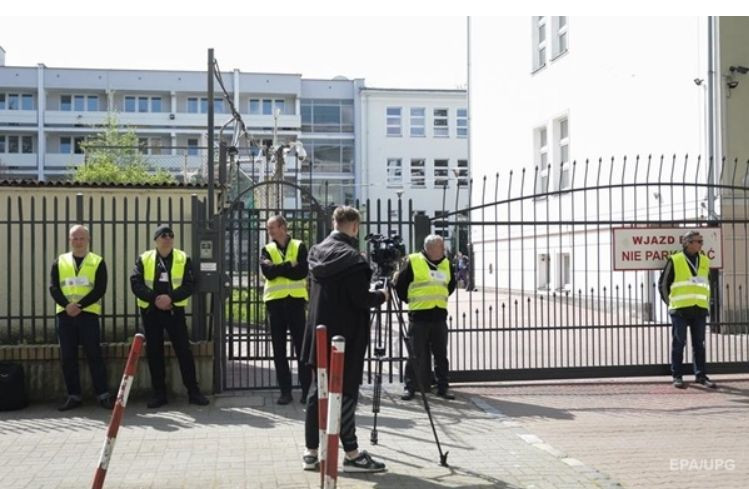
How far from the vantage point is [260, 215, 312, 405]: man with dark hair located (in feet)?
26.2

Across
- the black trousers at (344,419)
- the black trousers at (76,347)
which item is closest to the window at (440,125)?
the black trousers at (76,347)

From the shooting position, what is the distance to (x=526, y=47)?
2338 centimetres

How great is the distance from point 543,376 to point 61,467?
5.45 metres

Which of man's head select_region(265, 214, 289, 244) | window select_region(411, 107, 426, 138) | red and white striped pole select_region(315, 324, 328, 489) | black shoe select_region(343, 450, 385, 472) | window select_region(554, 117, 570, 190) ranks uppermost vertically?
window select_region(411, 107, 426, 138)

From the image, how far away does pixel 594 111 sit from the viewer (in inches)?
768

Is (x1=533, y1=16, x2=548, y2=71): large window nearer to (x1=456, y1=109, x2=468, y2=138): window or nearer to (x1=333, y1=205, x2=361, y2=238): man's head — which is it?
(x1=333, y1=205, x2=361, y2=238): man's head

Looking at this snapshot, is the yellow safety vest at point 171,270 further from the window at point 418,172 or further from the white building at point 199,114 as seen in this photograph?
the white building at point 199,114

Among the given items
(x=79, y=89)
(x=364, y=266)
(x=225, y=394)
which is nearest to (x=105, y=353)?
(x=225, y=394)

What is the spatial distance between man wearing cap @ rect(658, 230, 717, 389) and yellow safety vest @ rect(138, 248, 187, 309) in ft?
18.0

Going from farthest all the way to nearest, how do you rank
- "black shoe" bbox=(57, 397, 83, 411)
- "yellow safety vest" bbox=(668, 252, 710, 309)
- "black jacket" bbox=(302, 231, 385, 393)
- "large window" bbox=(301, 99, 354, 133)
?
"large window" bbox=(301, 99, 354, 133)
"yellow safety vest" bbox=(668, 252, 710, 309)
"black shoe" bbox=(57, 397, 83, 411)
"black jacket" bbox=(302, 231, 385, 393)

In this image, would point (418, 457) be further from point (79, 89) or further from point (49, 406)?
point (79, 89)

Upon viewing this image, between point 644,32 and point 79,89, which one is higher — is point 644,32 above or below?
below

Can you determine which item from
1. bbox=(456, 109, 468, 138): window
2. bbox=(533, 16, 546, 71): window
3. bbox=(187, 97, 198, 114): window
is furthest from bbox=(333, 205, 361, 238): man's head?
bbox=(187, 97, 198, 114): window

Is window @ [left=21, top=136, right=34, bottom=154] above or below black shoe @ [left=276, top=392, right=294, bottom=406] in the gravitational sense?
above
